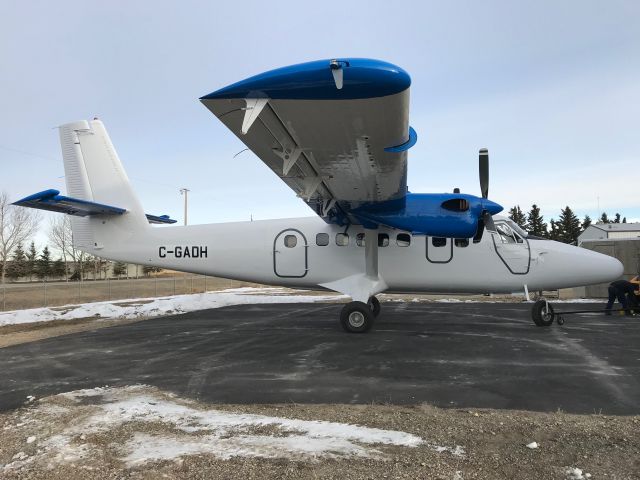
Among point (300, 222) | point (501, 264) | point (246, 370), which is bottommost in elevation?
point (246, 370)

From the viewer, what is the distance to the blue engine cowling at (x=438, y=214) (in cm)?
1027

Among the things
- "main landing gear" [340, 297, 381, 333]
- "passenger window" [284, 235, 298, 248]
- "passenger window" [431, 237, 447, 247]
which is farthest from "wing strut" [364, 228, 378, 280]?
"passenger window" [284, 235, 298, 248]

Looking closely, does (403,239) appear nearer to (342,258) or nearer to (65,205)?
(342,258)

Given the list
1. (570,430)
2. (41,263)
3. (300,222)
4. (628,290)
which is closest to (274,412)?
(570,430)

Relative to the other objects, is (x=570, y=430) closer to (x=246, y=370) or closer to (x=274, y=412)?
(x=274, y=412)

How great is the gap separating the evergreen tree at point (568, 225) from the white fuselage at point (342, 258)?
62.5 m

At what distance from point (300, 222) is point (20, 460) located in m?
9.64

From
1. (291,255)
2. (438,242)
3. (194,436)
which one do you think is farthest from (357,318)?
(194,436)

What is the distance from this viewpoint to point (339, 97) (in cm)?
494

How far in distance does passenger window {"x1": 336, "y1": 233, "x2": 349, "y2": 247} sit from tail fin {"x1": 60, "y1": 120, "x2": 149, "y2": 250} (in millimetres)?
6030

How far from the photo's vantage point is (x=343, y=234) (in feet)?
40.0

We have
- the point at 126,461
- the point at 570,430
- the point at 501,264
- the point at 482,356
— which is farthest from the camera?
the point at 501,264

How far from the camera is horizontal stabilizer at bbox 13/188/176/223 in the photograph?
33.7 feet

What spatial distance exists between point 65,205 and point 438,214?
10.1 metres
